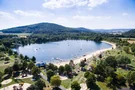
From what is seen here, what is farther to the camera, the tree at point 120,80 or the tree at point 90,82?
the tree at point 120,80

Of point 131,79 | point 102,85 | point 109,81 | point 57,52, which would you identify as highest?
point 131,79

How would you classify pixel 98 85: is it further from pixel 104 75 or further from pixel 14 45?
pixel 14 45

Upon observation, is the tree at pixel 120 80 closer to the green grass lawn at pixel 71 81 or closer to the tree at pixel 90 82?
the tree at pixel 90 82

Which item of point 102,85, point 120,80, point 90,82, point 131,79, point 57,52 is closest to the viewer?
point 90,82

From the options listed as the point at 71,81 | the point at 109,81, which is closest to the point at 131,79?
the point at 109,81

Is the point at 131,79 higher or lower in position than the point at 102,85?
higher

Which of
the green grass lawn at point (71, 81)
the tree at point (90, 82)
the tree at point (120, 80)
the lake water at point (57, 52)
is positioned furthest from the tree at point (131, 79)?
the lake water at point (57, 52)

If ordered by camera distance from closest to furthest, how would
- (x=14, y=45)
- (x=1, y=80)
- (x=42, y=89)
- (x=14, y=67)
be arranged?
(x=42, y=89), (x=1, y=80), (x=14, y=67), (x=14, y=45)

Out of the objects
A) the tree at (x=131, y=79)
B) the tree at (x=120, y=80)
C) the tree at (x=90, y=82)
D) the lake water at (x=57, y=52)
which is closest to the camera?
the tree at (x=90, y=82)

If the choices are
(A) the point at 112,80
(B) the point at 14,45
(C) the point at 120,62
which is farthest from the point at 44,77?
(B) the point at 14,45

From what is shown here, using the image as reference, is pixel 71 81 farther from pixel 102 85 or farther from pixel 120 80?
pixel 120 80

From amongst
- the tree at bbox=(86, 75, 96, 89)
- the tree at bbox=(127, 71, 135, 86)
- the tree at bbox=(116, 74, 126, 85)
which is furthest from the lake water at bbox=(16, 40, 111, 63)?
the tree at bbox=(127, 71, 135, 86)
